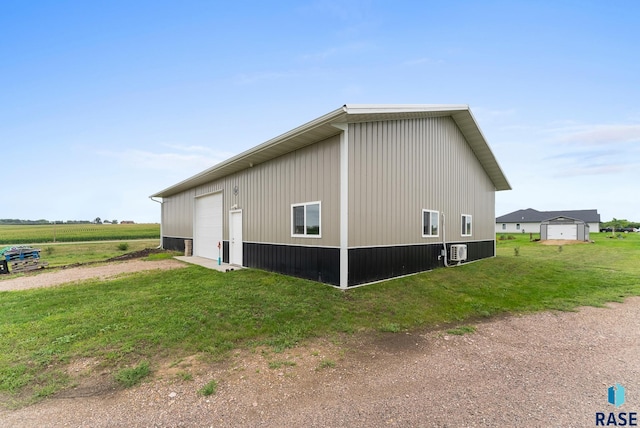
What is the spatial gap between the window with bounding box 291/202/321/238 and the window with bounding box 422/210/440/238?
168 inches

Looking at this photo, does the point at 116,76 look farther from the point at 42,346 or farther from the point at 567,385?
the point at 567,385

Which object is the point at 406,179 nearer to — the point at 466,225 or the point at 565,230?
the point at 466,225

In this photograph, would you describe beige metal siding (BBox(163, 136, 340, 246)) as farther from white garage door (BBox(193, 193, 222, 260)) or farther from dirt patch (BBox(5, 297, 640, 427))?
dirt patch (BBox(5, 297, 640, 427))

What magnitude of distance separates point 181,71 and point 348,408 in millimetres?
14842

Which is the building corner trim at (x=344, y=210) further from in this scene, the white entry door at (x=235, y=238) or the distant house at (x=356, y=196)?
the white entry door at (x=235, y=238)

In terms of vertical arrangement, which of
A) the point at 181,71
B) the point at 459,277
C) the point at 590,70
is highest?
the point at 181,71

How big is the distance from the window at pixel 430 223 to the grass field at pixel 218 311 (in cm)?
143

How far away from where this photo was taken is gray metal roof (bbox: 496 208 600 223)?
42938 millimetres

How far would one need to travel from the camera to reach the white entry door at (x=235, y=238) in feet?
38.9

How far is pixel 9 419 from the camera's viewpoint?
9.14 feet

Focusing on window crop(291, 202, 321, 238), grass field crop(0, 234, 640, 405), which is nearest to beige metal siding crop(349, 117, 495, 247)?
window crop(291, 202, 321, 238)

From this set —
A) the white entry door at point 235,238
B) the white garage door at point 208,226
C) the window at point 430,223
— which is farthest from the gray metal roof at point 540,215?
the white garage door at point 208,226

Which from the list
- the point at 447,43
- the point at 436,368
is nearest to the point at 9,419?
the point at 436,368

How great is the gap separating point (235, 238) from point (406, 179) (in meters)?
7.18
